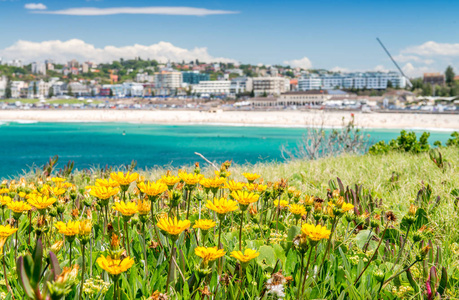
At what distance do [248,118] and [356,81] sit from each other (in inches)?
3830

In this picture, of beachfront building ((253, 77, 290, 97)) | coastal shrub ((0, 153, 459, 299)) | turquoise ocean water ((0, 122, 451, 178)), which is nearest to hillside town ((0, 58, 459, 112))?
beachfront building ((253, 77, 290, 97))

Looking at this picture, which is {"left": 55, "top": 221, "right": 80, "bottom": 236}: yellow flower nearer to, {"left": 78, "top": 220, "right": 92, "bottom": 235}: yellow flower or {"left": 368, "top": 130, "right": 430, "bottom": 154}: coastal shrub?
{"left": 78, "top": 220, "right": 92, "bottom": 235}: yellow flower

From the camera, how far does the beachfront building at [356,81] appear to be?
138625 mm

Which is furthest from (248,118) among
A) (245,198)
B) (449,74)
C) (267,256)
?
(449,74)

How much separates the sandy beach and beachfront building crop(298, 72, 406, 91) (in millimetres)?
81432

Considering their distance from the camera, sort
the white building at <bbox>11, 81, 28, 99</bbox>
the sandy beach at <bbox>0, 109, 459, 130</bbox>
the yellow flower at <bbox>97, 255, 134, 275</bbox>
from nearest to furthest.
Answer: the yellow flower at <bbox>97, 255, 134, 275</bbox>, the sandy beach at <bbox>0, 109, 459, 130</bbox>, the white building at <bbox>11, 81, 28, 99</bbox>

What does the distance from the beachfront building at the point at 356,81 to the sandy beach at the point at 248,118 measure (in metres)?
81.4

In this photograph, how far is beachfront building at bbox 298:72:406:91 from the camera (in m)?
139

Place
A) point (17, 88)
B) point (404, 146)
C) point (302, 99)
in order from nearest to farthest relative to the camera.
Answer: point (404, 146)
point (302, 99)
point (17, 88)

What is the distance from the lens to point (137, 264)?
69.7 inches

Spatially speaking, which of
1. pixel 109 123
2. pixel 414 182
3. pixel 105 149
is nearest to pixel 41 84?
pixel 109 123

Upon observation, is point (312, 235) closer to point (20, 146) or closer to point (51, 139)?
point (20, 146)

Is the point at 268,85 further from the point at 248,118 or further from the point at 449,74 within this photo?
the point at 248,118

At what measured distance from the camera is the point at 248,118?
5719cm
